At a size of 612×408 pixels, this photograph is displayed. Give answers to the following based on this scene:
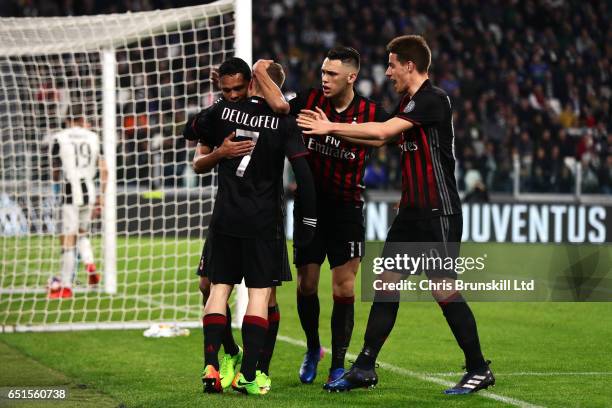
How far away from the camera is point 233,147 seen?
602cm

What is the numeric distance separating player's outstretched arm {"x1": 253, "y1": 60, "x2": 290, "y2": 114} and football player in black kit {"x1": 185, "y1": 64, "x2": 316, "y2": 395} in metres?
0.05

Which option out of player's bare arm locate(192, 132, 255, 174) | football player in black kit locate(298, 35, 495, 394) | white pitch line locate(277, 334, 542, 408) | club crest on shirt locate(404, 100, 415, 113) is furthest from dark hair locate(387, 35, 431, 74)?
white pitch line locate(277, 334, 542, 408)

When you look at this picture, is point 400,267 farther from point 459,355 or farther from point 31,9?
point 31,9

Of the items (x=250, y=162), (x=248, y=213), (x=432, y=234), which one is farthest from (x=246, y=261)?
(x=432, y=234)

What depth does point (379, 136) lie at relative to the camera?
586 cm

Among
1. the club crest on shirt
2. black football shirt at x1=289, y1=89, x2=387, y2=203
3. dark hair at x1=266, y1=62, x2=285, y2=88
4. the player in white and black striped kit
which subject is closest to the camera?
the club crest on shirt

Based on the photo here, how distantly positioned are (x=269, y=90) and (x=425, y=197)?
1.03m

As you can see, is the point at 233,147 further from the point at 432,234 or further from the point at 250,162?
the point at 432,234

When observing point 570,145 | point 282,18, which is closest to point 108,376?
point 570,145

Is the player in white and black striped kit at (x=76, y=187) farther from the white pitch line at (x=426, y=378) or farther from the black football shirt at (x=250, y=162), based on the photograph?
the black football shirt at (x=250, y=162)

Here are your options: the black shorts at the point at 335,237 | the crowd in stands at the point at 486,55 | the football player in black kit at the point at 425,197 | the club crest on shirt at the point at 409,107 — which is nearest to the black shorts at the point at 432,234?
the football player in black kit at the point at 425,197

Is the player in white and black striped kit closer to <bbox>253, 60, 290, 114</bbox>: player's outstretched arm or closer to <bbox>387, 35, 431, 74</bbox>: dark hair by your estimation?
<bbox>253, 60, 290, 114</bbox>: player's outstretched arm

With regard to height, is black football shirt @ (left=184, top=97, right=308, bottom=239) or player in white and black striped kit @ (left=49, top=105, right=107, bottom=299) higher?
black football shirt @ (left=184, top=97, right=308, bottom=239)

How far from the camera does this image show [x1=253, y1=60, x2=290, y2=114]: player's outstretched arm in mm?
6027
